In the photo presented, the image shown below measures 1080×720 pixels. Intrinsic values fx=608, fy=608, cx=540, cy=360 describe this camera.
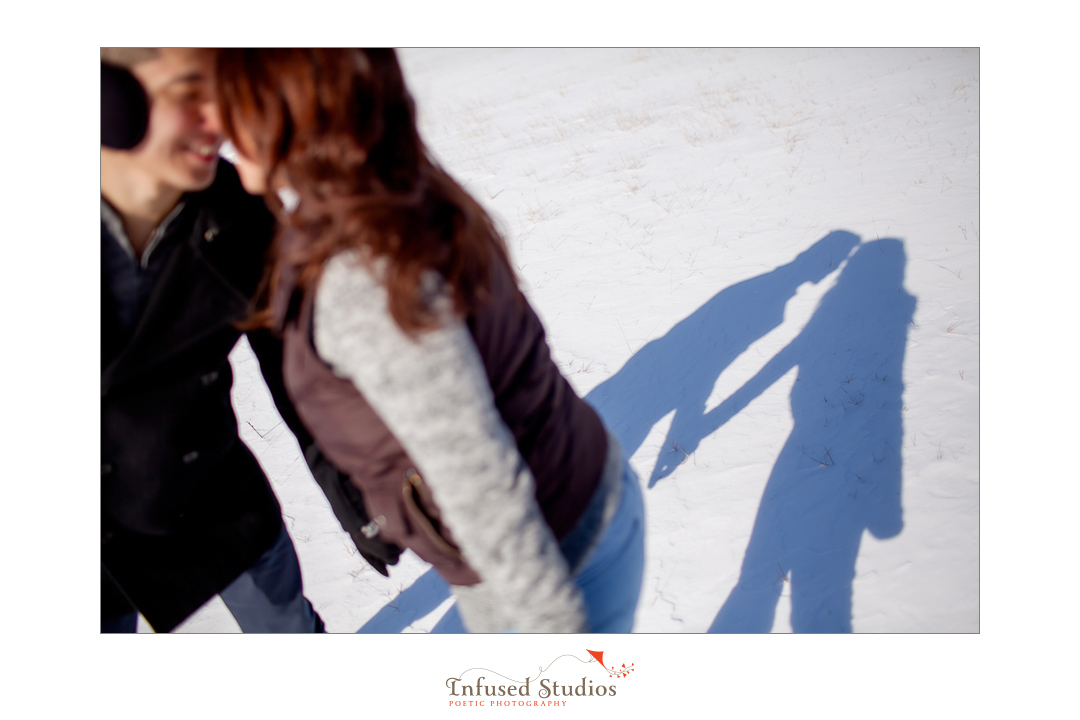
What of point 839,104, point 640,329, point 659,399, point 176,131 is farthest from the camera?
point 839,104

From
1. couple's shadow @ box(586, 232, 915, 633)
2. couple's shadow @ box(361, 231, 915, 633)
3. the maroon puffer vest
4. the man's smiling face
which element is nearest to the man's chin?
the man's smiling face

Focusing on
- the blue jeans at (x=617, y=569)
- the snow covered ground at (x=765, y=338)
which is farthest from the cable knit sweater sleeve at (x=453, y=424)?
the snow covered ground at (x=765, y=338)

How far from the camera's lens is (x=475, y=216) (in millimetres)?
899

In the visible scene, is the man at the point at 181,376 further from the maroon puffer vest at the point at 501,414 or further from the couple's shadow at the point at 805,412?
the couple's shadow at the point at 805,412

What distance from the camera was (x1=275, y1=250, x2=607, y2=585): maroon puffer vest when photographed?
0.86 m

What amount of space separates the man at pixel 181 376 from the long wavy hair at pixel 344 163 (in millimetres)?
264

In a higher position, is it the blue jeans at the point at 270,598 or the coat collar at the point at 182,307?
the coat collar at the point at 182,307

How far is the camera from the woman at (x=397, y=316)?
74 centimetres

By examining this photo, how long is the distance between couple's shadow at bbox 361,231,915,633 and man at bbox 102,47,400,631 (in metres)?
1.10
